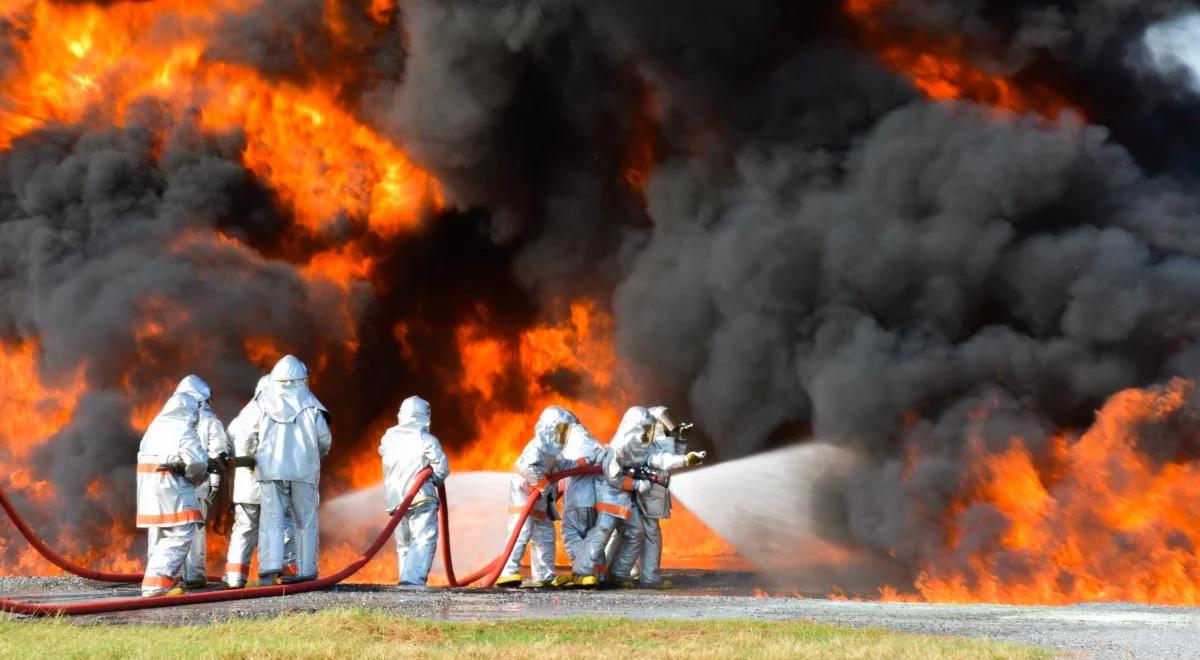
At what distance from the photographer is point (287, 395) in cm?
1351

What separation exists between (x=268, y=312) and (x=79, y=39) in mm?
6476

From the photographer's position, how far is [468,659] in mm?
7902

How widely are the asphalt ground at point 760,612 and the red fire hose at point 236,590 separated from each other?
3.9 inches

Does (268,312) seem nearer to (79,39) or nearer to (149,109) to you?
(149,109)

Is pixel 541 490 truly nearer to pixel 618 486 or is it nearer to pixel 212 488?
pixel 618 486

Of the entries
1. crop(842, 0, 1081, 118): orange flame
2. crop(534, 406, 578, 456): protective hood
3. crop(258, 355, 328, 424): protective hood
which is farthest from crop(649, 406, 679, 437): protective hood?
crop(842, 0, 1081, 118): orange flame

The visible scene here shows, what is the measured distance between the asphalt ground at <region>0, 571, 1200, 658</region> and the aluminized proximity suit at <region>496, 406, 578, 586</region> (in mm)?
1377

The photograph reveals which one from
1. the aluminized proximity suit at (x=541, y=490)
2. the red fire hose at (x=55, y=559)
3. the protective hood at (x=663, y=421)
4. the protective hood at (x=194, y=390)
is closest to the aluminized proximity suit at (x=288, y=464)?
the protective hood at (x=194, y=390)

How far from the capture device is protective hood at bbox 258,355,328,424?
13.4 metres

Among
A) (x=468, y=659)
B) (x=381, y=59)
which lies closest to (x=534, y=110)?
(x=381, y=59)

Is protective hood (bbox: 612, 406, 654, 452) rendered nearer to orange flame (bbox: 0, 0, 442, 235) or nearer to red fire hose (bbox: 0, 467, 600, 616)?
red fire hose (bbox: 0, 467, 600, 616)

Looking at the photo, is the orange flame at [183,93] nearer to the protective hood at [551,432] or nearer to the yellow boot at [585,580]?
the protective hood at [551,432]

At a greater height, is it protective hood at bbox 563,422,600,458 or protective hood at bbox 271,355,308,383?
protective hood at bbox 271,355,308,383

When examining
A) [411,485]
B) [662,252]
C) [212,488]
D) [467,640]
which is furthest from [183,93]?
[467,640]
